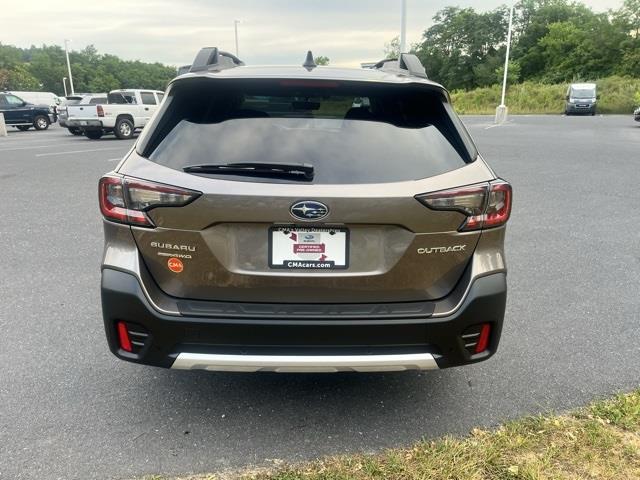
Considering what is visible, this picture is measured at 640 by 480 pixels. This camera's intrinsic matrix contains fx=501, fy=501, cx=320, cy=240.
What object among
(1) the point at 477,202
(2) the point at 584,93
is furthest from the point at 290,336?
(2) the point at 584,93

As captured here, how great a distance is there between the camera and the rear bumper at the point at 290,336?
7.52 feet

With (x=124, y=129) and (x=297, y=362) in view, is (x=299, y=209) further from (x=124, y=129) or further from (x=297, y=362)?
(x=124, y=129)

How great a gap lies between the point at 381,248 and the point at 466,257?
42 centimetres

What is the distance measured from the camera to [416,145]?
2.44 m

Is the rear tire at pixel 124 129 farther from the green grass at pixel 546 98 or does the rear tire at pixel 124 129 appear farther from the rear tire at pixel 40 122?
the green grass at pixel 546 98

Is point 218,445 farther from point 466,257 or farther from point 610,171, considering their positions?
point 610,171

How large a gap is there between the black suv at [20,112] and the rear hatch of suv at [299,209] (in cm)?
2847

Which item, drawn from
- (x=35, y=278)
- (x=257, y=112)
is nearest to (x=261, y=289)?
(x=257, y=112)

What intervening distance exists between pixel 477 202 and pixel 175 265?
56.1 inches

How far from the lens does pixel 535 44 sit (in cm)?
7388

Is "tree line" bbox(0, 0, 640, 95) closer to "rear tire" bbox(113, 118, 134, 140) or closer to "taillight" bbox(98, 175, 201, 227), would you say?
"rear tire" bbox(113, 118, 134, 140)

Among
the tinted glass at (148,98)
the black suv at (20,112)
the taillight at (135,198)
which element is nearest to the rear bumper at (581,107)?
the tinted glass at (148,98)

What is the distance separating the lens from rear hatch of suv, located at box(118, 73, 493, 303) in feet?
7.25

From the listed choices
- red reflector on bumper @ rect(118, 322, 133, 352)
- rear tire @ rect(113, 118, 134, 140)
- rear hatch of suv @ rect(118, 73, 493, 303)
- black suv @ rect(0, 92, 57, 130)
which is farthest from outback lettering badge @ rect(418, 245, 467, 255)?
black suv @ rect(0, 92, 57, 130)
